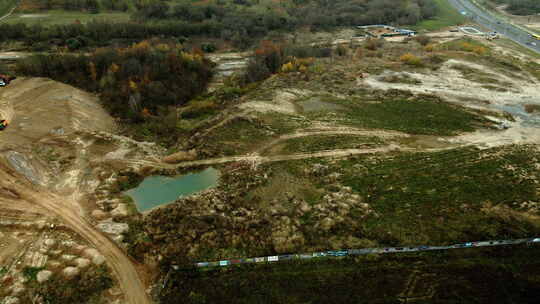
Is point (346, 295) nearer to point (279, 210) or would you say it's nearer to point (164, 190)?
point (279, 210)

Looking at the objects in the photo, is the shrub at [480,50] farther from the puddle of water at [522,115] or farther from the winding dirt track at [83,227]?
the winding dirt track at [83,227]

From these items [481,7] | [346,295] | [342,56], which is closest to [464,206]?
[346,295]

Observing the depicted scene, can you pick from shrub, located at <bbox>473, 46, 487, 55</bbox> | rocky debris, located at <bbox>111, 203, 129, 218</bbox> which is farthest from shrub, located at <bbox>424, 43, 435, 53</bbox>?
rocky debris, located at <bbox>111, 203, 129, 218</bbox>

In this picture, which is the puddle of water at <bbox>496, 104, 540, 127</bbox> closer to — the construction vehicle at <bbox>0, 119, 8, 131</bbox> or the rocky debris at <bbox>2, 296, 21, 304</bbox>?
the rocky debris at <bbox>2, 296, 21, 304</bbox>

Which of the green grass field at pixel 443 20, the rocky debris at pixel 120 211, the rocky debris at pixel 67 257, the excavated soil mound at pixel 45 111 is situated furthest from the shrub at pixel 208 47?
the green grass field at pixel 443 20

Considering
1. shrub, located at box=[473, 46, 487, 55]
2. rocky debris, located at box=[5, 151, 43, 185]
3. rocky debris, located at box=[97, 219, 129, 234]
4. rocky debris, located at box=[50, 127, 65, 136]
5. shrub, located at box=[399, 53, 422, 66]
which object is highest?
shrub, located at box=[473, 46, 487, 55]

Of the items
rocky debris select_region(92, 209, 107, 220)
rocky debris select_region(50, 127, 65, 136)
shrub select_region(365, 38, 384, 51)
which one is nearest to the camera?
rocky debris select_region(92, 209, 107, 220)
